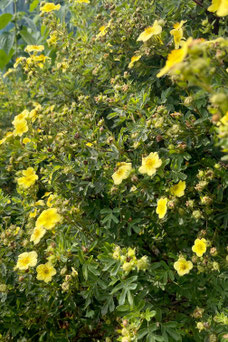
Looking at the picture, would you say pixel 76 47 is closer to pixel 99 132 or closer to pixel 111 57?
pixel 111 57

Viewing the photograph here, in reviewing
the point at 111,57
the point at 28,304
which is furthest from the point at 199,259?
the point at 111,57

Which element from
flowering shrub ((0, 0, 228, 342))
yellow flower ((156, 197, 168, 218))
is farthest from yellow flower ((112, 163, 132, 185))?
yellow flower ((156, 197, 168, 218))

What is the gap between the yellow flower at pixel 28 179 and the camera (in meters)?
1.81

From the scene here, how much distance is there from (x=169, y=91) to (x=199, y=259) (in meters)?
0.65

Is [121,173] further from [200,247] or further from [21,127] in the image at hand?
[21,127]

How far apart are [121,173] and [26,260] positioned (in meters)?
0.51

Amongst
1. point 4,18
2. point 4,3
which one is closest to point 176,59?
point 4,3

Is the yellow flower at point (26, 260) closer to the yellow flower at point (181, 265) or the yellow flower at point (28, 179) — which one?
the yellow flower at point (28, 179)

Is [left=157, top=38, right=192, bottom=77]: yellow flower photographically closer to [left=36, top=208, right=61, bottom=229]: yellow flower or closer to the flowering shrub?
→ the flowering shrub

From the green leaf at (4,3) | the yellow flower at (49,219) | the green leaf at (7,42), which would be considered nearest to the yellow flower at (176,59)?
the yellow flower at (49,219)

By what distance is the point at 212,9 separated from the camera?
146cm

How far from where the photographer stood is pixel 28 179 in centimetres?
182

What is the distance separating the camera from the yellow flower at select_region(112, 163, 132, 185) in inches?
58.9

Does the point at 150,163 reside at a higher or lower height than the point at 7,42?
higher
